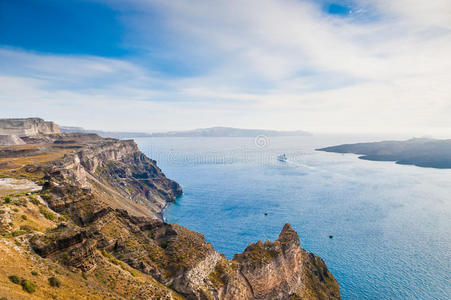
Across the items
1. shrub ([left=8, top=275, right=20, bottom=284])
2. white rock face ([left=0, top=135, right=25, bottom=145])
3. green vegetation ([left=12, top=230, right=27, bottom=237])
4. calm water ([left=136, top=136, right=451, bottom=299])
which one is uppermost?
white rock face ([left=0, top=135, right=25, bottom=145])

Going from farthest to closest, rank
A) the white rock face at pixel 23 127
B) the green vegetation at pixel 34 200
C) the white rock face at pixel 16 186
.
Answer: the white rock face at pixel 23 127 → the white rock face at pixel 16 186 → the green vegetation at pixel 34 200

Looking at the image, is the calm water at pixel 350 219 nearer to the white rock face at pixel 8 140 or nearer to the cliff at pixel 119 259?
the cliff at pixel 119 259

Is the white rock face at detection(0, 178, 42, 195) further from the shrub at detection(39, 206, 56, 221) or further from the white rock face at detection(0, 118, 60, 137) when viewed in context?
the white rock face at detection(0, 118, 60, 137)

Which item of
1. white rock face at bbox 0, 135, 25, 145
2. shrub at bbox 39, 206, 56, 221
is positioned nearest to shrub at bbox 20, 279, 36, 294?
shrub at bbox 39, 206, 56, 221

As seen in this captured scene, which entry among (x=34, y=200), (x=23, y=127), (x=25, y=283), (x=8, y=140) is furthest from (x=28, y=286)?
(x=23, y=127)

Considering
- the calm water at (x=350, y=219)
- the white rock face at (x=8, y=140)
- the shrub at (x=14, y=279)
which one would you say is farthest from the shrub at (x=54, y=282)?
the white rock face at (x=8, y=140)

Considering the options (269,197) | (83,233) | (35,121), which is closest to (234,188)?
(269,197)
